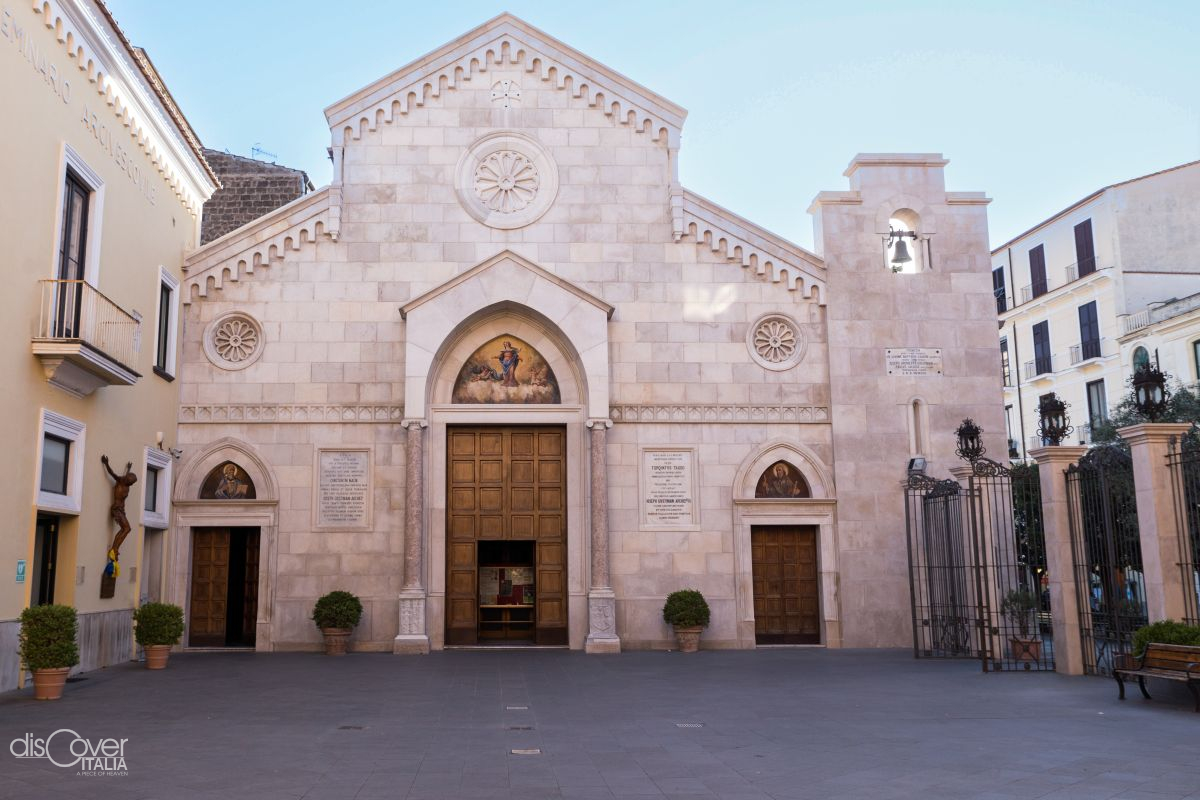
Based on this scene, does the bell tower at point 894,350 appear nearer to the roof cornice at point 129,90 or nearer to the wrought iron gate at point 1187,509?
the wrought iron gate at point 1187,509

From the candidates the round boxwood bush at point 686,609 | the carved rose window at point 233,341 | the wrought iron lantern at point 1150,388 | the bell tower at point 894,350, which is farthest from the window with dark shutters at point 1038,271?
the carved rose window at point 233,341

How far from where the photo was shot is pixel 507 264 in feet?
74.6

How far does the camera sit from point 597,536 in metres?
21.8

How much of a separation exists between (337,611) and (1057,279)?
32973 millimetres

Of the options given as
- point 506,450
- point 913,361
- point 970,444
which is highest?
point 913,361

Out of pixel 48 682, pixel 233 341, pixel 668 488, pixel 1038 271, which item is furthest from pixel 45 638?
pixel 1038 271

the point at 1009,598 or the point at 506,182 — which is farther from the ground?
the point at 506,182

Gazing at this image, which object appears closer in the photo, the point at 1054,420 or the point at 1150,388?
the point at 1150,388

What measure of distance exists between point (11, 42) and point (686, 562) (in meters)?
15.5

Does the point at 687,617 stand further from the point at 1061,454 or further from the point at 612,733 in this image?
the point at 612,733

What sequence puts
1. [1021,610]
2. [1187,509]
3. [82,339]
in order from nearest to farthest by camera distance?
[1187,509], [82,339], [1021,610]

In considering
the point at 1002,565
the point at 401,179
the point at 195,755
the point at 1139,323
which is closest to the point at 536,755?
the point at 195,755

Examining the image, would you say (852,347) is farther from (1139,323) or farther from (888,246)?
(1139,323)

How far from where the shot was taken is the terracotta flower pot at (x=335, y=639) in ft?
69.0
